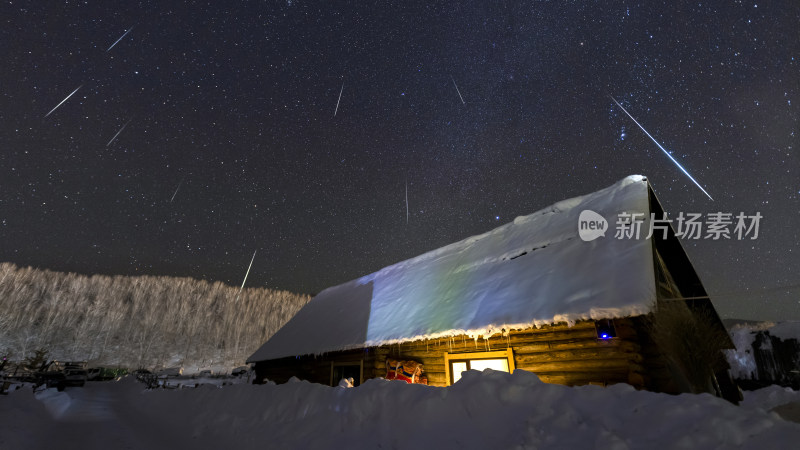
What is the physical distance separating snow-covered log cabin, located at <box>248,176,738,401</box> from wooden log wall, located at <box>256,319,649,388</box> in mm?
22

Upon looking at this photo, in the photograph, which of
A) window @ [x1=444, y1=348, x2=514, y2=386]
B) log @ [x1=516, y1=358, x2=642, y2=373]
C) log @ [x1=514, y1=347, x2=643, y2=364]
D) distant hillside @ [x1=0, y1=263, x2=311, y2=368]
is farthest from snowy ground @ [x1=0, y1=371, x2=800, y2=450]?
distant hillside @ [x1=0, y1=263, x2=311, y2=368]

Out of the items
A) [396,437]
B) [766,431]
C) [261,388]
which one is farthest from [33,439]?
[766,431]

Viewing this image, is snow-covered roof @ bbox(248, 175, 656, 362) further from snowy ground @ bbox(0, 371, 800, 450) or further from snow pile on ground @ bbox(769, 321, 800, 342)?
snow pile on ground @ bbox(769, 321, 800, 342)

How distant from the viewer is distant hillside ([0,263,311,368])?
60062 mm

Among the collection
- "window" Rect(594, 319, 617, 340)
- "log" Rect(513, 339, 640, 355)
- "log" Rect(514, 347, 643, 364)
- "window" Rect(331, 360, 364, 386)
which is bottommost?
"window" Rect(331, 360, 364, 386)

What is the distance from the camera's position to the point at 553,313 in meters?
6.98

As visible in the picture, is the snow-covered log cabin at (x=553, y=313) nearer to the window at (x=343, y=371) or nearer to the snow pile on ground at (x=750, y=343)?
the window at (x=343, y=371)

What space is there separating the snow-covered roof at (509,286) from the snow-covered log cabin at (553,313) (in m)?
0.04

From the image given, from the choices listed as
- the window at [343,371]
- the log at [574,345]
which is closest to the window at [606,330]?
the log at [574,345]

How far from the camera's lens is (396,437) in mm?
4723

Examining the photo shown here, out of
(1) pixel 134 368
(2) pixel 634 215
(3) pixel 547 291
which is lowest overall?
(1) pixel 134 368

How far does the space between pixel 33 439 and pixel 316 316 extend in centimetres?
1026

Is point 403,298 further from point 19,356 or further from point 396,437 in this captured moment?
point 19,356

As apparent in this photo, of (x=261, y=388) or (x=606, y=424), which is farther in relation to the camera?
(x=261, y=388)
